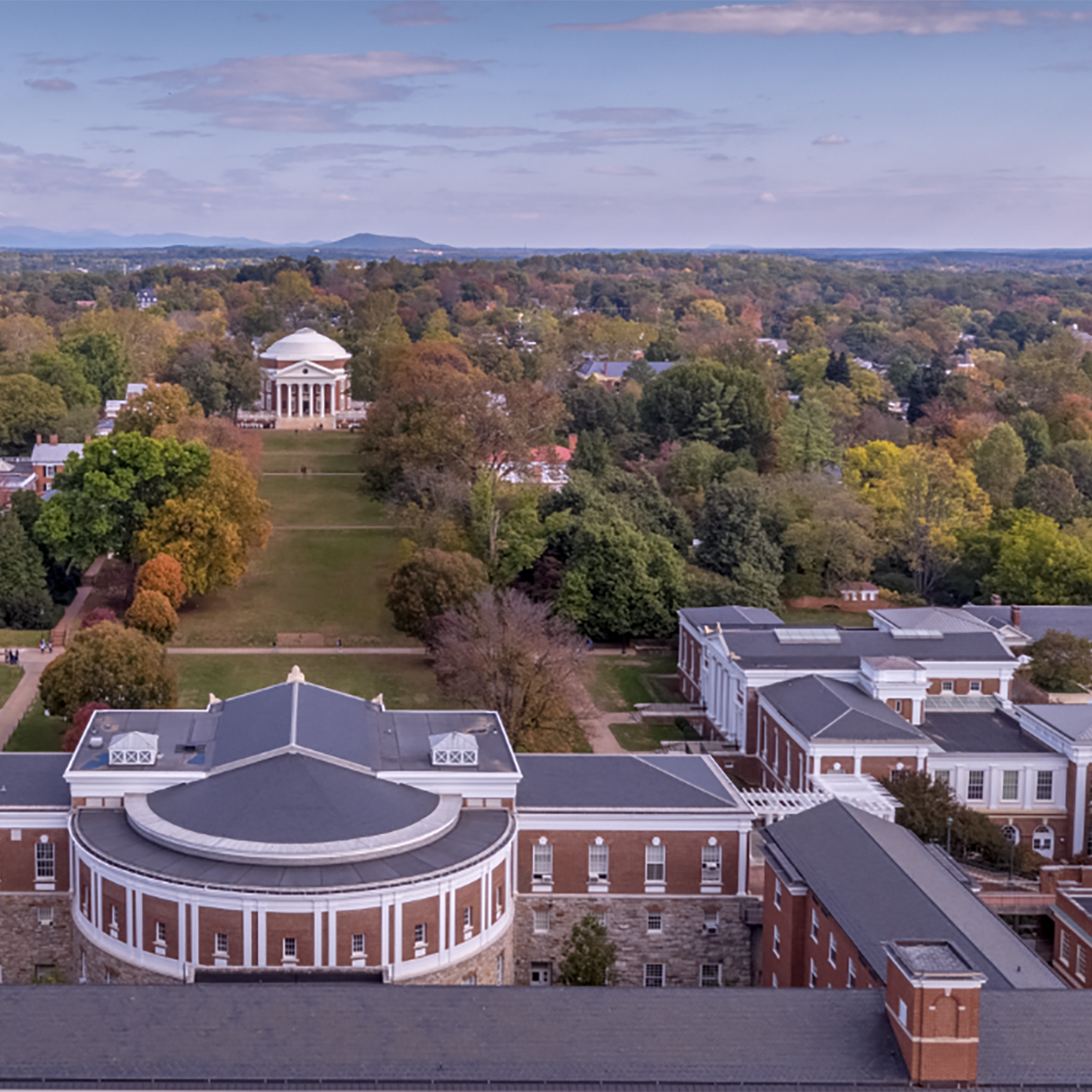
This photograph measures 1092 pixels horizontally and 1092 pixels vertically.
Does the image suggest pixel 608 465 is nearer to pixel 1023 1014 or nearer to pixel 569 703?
pixel 569 703

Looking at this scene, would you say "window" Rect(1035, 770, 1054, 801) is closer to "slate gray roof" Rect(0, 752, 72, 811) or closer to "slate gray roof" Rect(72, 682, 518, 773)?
→ "slate gray roof" Rect(72, 682, 518, 773)

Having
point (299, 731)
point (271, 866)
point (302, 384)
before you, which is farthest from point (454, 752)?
point (302, 384)

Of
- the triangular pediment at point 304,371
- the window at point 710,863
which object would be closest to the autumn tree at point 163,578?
the window at point 710,863

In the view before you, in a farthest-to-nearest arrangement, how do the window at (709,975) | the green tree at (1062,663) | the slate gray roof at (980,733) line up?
the green tree at (1062,663), the slate gray roof at (980,733), the window at (709,975)

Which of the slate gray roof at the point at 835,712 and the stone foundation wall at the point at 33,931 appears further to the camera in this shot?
the slate gray roof at the point at 835,712

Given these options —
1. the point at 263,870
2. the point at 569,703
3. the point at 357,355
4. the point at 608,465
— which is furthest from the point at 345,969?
the point at 357,355

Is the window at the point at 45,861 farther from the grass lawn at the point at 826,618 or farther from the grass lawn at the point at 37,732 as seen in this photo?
the grass lawn at the point at 826,618

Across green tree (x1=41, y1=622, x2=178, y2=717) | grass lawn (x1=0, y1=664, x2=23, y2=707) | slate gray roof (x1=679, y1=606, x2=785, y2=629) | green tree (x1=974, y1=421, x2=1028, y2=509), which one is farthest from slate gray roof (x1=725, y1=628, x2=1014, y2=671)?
green tree (x1=974, y1=421, x2=1028, y2=509)
